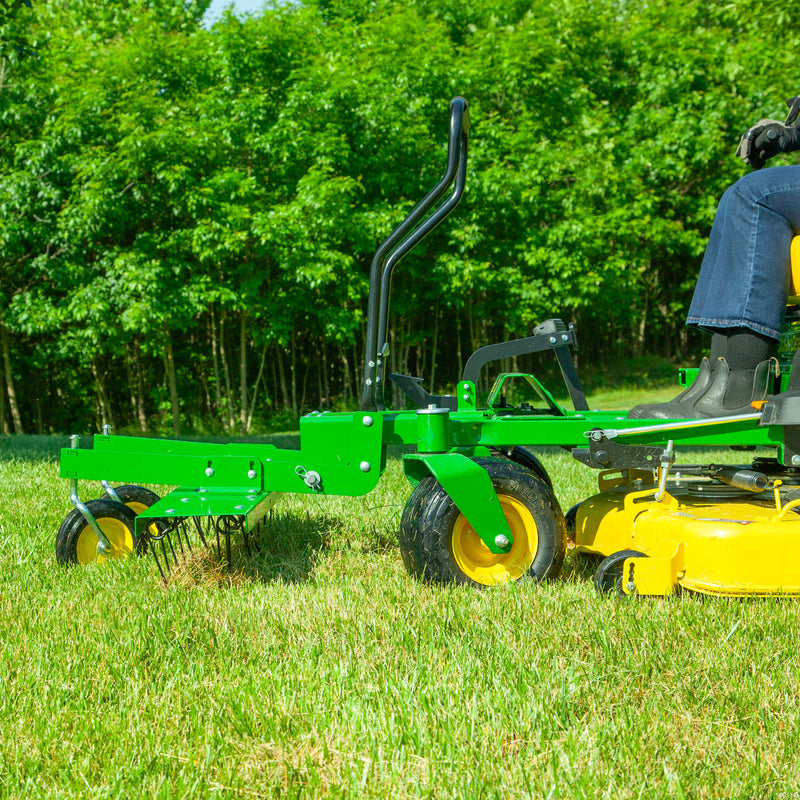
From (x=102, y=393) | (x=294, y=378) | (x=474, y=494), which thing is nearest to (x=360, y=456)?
(x=474, y=494)

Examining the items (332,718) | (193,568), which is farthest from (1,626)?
(332,718)

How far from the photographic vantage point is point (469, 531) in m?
2.99

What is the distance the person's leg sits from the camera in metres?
2.88

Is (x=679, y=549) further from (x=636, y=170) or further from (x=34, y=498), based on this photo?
(x=636, y=170)

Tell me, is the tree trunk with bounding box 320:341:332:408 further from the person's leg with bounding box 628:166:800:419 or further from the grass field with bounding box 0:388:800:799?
the person's leg with bounding box 628:166:800:419

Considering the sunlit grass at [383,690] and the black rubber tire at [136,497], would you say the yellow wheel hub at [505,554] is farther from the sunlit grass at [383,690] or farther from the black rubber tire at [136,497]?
the black rubber tire at [136,497]

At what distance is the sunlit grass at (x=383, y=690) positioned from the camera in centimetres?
172

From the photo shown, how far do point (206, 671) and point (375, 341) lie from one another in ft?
4.40

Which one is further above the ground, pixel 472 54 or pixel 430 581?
pixel 472 54

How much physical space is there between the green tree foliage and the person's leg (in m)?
8.08

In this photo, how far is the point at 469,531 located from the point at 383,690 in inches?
37.5

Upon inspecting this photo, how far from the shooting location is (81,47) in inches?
538

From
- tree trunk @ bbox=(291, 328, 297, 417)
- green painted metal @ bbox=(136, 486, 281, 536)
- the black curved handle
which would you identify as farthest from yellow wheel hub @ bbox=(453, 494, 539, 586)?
tree trunk @ bbox=(291, 328, 297, 417)

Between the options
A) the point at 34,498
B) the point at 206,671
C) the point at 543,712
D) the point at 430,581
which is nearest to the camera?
the point at 543,712
